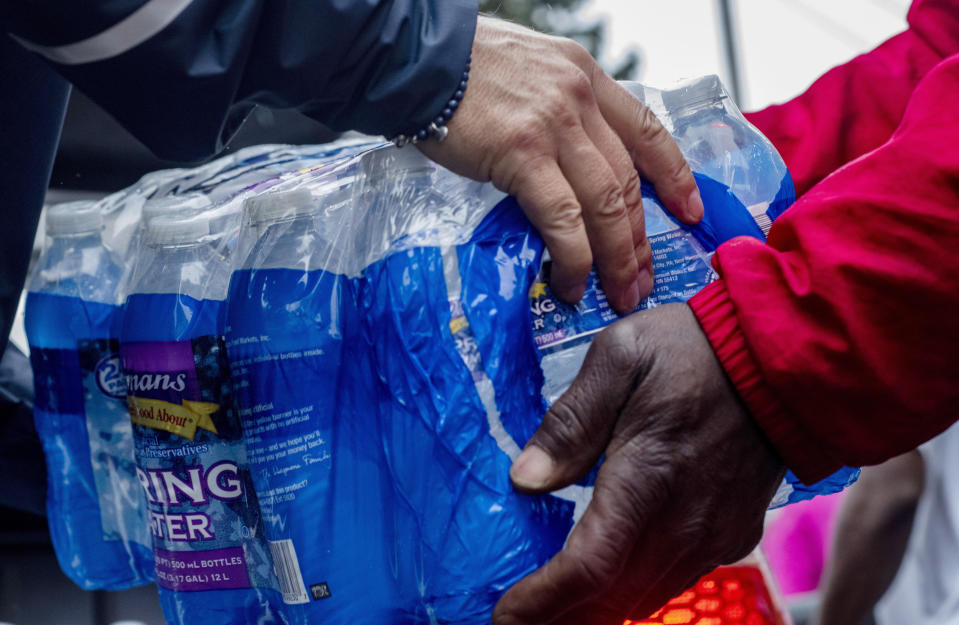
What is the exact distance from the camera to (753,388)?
2.93 ft

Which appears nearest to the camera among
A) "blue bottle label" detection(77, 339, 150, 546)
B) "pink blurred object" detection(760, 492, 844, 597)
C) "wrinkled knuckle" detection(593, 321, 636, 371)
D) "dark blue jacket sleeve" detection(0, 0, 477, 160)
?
"dark blue jacket sleeve" detection(0, 0, 477, 160)

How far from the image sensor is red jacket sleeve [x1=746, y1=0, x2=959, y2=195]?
4.25ft

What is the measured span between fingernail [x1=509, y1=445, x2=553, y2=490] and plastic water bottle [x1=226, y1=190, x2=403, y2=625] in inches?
7.1

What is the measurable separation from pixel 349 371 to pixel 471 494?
20cm

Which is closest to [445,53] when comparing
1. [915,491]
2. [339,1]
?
[339,1]

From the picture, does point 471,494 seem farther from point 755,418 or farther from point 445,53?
point 445,53

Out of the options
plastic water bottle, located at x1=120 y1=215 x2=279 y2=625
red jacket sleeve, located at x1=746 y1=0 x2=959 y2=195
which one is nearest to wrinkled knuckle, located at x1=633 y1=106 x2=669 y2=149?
red jacket sleeve, located at x1=746 y1=0 x2=959 y2=195

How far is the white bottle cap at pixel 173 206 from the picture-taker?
1092 millimetres

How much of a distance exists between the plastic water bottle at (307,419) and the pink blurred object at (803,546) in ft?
8.68

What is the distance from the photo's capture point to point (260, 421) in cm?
90

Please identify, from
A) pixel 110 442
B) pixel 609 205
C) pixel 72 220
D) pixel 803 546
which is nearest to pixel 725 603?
pixel 609 205

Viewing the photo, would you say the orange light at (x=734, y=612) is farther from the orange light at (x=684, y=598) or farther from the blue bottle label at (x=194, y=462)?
the blue bottle label at (x=194, y=462)

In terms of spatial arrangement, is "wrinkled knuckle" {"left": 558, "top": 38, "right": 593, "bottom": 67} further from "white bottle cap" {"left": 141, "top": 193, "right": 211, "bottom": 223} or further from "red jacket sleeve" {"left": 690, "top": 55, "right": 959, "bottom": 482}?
"white bottle cap" {"left": 141, "top": 193, "right": 211, "bottom": 223}

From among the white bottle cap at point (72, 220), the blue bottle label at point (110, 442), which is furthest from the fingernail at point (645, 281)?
the white bottle cap at point (72, 220)
